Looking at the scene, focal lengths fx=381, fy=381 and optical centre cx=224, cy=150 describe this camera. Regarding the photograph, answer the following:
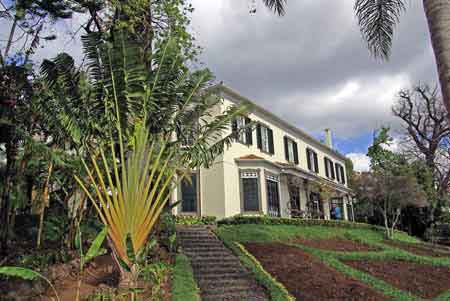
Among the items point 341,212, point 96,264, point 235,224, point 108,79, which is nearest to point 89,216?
point 96,264

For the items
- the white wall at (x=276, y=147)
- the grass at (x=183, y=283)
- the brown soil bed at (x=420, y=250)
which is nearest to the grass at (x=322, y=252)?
the brown soil bed at (x=420, y=250)

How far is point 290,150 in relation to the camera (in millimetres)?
28609

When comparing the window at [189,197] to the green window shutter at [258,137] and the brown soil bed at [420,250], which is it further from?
the brown soil bed at [420,250]

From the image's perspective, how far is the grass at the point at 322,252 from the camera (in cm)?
1120

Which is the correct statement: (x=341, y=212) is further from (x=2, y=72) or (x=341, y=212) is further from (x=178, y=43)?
(x=2, y=72)

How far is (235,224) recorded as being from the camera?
Result: 19.1 metres

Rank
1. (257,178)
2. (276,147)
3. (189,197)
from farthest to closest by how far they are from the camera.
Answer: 1. (276,147)
2. (257,178)
3. (189,197)

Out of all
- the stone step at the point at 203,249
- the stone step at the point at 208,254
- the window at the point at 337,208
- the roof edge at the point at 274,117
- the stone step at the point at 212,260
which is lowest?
the stone step at the point at 212,260

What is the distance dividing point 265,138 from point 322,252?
36.4 ft

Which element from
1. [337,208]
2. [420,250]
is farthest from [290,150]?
[420,250]

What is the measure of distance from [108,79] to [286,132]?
20.7m

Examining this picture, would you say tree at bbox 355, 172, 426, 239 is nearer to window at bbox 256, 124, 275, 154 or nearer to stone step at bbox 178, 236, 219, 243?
window at bbox 256, 124, 275, 154

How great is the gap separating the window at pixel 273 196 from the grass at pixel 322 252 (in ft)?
7.33

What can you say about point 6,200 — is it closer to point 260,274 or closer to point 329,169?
point 260,274
